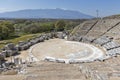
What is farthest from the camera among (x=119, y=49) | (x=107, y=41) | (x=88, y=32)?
(x=88, y=32)

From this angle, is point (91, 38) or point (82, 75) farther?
point (91, 38)

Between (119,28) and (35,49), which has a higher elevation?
(119,28)

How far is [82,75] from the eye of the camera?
17.4 metres

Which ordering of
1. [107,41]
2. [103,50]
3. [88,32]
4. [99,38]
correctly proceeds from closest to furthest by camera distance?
[103,50]
[107,41]
[99,38]
[88,32]

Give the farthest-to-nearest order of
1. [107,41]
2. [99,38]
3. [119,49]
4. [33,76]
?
1. [99,38]
2. [107,41]
3. [119,49]
4. [33,76]

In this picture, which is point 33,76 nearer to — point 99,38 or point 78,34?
point 99,38

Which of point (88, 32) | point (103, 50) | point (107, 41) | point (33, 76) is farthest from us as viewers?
point (88, 32)

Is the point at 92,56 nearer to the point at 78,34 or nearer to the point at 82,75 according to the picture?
the point at 82,75

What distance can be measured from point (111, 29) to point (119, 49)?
14.0m

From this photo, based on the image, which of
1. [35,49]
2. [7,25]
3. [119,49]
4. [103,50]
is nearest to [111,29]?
[103,50]

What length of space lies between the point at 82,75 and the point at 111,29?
28624 mm

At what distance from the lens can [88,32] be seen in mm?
48062

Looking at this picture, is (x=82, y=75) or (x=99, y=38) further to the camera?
(x=99, y=38)

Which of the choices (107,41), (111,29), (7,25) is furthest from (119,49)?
(7,25)
